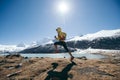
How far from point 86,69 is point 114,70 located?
3.09m

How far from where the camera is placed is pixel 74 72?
16844mm

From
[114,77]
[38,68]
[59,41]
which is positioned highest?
[59,41]

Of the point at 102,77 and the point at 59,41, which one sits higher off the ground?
the point at 59,41

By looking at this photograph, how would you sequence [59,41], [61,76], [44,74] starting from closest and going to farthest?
[61,76] < [44,74] < [59,41]

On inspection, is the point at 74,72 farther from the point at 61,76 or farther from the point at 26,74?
the point at 26,74

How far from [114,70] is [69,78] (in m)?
5.52

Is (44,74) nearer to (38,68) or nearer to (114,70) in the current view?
(38,68)

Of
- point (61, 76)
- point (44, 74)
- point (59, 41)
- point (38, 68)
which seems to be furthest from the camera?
point (59, 41)

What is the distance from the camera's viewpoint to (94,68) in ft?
59.2

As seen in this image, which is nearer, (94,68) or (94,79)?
(94,79)

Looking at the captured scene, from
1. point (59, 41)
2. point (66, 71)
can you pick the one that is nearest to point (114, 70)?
point (66, 71)

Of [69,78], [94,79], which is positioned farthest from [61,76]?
[94,79]

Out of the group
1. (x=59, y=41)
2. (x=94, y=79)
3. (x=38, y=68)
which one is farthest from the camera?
(x=59, y=41)

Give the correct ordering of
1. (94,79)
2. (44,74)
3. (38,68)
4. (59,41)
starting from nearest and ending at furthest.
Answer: (94,79) < (44,74) < (38,68) < (59,41)
